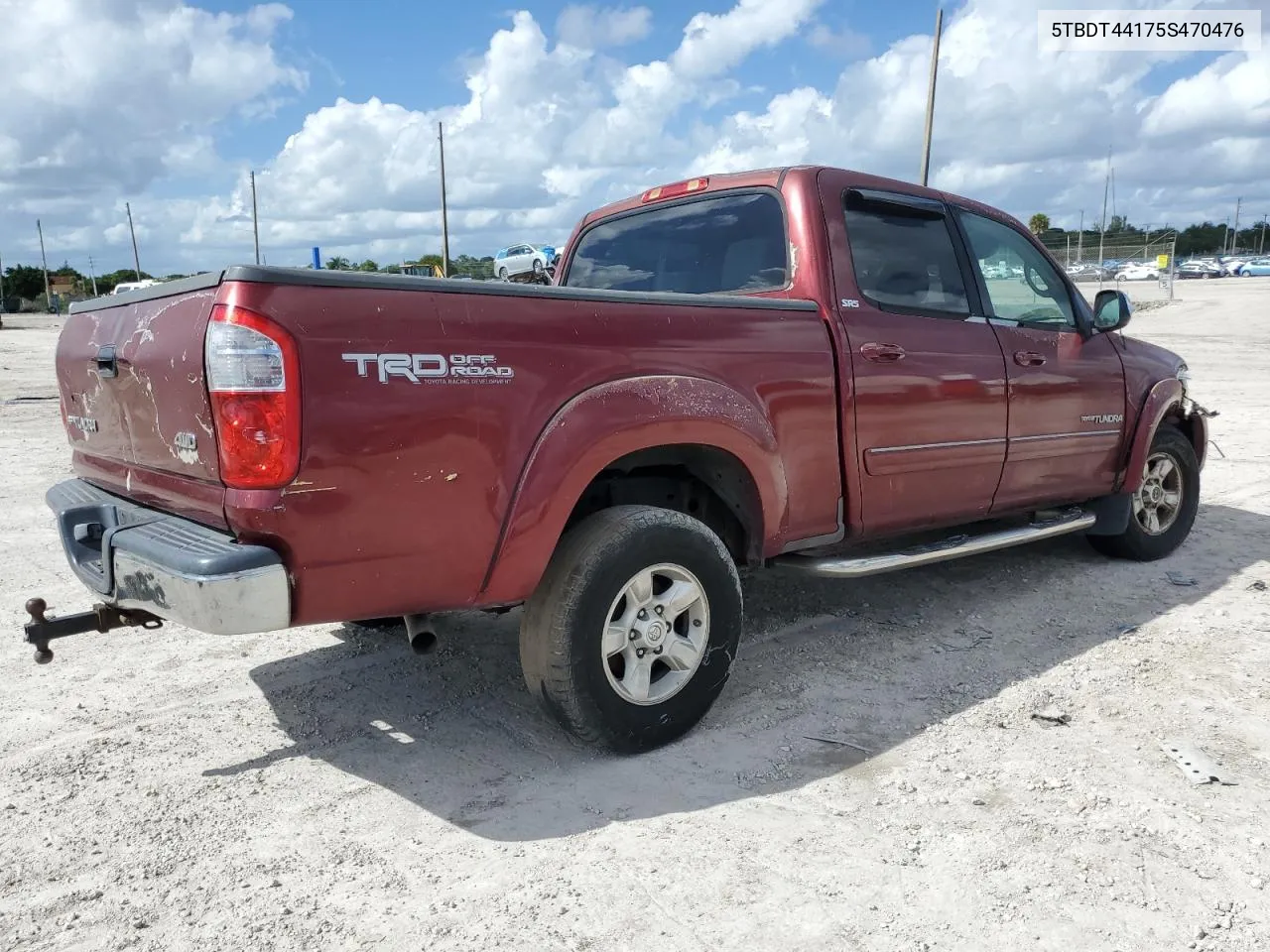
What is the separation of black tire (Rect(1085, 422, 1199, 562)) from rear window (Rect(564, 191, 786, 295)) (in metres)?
2.87

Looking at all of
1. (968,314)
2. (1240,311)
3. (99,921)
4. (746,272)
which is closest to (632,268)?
(746,272)

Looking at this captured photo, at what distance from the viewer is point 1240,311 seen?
95.4 feet

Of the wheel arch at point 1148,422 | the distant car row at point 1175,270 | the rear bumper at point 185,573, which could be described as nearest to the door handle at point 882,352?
the wheel arch at point 1148,422

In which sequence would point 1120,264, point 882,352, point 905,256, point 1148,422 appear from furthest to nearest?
point 1120,264, point 1148,422, point 905,256, point 882,352

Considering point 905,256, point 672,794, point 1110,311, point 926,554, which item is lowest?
point 672,794

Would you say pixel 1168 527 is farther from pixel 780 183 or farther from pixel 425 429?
pixel 425 429

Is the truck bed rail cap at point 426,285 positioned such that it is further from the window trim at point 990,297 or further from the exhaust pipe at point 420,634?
the window trim at point 990,297

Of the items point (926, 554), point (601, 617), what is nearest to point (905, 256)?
point (926, 554)

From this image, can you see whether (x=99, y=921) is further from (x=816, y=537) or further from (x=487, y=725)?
(x=816, y=537)

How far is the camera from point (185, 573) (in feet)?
7.94

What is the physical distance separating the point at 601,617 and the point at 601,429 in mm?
588

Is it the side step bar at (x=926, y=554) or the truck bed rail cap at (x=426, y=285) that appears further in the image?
the side step bar at (x=926, y=554)

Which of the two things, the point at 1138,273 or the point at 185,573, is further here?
the point at 1138,273

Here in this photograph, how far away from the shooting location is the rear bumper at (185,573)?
7.87ft
